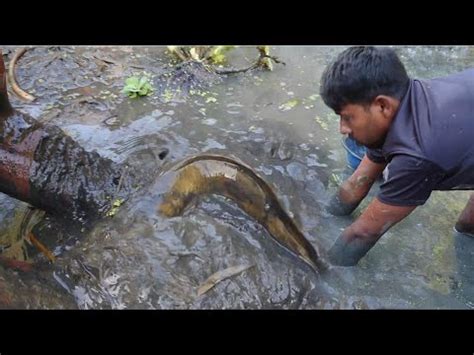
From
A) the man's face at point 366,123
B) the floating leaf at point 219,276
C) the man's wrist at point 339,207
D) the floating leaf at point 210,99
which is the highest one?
the man's face at point 366,123

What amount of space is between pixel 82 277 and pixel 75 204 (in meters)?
0.58

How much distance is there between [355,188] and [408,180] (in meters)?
1.04

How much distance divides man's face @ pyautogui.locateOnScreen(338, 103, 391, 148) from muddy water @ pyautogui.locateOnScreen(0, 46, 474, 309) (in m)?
0.98

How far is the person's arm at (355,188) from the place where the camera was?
11.2ft

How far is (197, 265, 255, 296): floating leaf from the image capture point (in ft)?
9.89

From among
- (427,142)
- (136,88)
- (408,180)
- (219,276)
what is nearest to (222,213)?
(219,276)

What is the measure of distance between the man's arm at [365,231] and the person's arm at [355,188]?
534 millimetres

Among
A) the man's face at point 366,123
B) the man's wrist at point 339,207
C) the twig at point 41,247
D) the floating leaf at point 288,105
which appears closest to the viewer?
the man's face at point 366,123

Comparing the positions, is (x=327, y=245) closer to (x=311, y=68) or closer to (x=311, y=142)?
(x=311, y=142)

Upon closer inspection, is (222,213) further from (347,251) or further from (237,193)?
(347,251)

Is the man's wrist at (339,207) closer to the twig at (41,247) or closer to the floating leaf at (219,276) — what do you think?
the floating leaf at (219,276)

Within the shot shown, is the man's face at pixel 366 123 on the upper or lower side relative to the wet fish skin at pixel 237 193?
upper

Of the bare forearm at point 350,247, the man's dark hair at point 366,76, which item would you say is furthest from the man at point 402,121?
the bare forearm at point 350,247

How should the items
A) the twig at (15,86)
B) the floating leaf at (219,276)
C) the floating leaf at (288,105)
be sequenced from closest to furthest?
the floating leaf at (219,276) < the twig at (15,86) < the floating leaf at (288,105)
